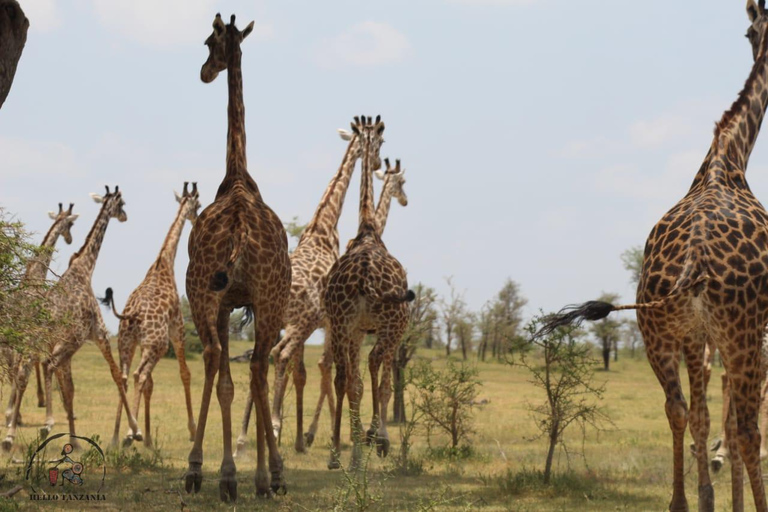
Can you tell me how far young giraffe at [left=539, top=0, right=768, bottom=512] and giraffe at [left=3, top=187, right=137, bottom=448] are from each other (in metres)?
7.18

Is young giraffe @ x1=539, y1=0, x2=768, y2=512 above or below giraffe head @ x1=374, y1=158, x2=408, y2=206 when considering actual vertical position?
below

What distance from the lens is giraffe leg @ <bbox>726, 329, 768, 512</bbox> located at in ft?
19.7

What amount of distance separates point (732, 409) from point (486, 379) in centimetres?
2479

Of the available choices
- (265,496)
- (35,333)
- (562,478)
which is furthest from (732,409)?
(35,333)

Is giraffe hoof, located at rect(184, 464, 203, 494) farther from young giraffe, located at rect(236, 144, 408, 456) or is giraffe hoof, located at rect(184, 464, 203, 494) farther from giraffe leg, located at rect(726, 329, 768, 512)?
giraffe leg, located at rect(726, 329, 768, 512)

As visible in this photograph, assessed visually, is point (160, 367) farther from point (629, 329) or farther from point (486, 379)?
point (629, 329)

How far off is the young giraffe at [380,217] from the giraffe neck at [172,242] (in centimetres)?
282

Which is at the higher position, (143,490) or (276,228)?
(276,228)

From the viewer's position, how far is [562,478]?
927cm

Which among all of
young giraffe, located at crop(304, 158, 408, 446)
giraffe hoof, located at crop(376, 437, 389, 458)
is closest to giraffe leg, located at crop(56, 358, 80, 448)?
young giraffe, located at crop(304, 158, 408, 446)

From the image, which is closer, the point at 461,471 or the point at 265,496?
the point at 265,496

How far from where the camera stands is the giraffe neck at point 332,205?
12.7 meters

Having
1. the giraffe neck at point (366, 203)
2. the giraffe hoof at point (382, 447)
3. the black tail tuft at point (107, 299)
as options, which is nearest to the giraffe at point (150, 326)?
the black tail tuft at point (107, 299)

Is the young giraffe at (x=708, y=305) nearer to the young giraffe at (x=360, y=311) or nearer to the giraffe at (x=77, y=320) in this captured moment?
the young giraffe at (x=360, y=311)
